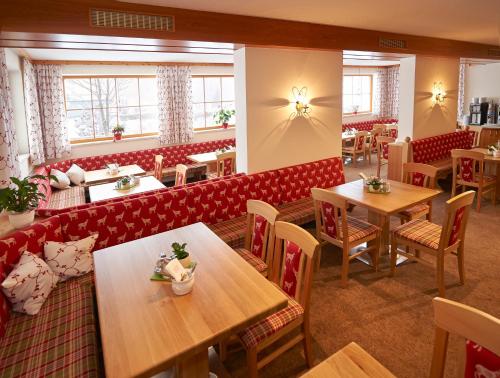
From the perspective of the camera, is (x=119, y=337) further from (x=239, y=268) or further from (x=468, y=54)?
(x=468, y=54)

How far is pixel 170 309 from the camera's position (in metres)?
1.81

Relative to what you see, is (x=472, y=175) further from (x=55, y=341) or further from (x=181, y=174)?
(x=55, y=341)

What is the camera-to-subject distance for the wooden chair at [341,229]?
10.3 ft

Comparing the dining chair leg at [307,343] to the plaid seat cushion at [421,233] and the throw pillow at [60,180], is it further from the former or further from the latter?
the throw pillow at [60,180]

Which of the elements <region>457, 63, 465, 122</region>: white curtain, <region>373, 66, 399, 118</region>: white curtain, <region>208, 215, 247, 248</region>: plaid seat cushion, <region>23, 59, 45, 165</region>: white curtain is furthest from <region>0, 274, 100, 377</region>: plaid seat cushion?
<region>457, 63, 465, 122</region>: white curtain

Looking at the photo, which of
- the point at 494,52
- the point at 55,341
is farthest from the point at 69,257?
the point at 494,52

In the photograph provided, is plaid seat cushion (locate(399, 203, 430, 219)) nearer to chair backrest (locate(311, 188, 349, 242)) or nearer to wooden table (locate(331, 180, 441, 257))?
wooden table (locate(331, 180, 441, 257))

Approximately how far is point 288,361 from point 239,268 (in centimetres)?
80

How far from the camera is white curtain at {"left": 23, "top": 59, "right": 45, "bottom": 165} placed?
542 cm

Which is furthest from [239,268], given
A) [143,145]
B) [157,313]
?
[143,145]

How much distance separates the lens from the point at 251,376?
6.75ft

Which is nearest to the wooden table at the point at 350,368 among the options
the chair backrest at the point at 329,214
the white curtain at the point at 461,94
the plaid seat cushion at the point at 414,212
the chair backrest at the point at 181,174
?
the chair backrest at the point at 329,214

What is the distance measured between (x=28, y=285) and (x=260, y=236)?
166 centimetres

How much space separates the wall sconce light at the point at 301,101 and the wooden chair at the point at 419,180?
1450 millimetres
